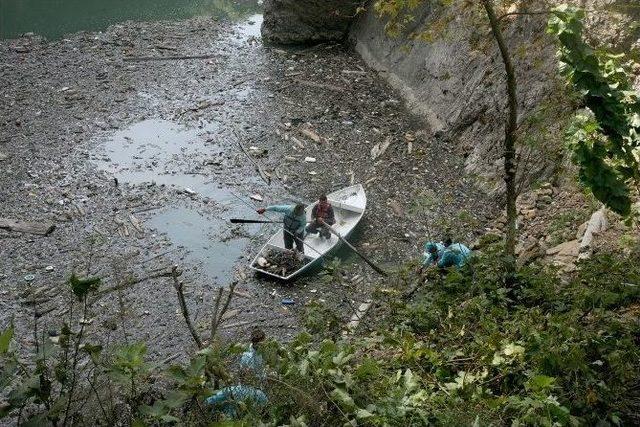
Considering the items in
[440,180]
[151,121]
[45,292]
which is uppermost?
[440,180]

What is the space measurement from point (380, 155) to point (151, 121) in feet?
22.6

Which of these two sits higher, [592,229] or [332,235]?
[592,229]

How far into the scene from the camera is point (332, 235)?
1384 cm

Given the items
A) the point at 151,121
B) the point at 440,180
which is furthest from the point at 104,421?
the point at 151,121


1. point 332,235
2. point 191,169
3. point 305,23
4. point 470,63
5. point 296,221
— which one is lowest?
point 191,169

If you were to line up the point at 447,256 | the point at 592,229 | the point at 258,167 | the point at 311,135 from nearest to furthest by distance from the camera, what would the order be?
the point at 447,256 < the point at 592,229 < the point at 258,167 < the point at 311,135

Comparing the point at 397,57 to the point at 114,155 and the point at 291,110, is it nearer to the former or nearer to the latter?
the point at 291,110

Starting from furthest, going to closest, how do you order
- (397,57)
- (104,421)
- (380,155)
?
1. (397,57)
2. (380,155)
3. (104,421)

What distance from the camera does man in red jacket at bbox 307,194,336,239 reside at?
44.6 feet

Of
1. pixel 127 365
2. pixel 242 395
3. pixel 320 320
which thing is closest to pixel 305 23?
pixel 320 320

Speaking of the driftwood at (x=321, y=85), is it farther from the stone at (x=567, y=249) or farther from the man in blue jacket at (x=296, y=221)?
the stone at (x=567, y=249)

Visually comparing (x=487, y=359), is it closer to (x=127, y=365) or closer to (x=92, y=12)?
(x=127, y=365)

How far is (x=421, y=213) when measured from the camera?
1470cm

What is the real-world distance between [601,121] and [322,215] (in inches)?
246
